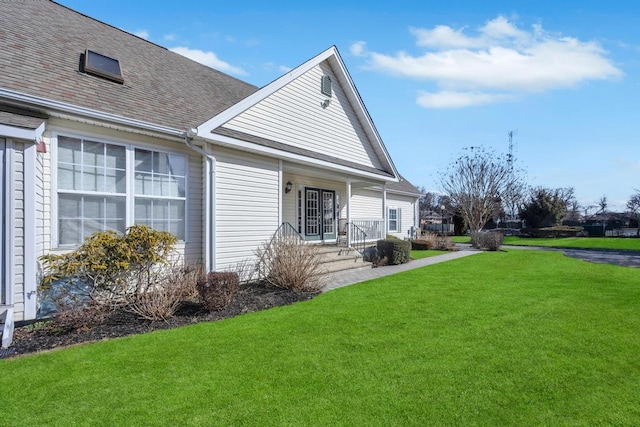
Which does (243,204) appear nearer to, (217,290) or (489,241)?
(217,290)

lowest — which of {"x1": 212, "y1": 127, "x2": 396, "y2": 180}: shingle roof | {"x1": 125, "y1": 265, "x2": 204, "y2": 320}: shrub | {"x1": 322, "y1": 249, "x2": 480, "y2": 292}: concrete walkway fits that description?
{"x1": 322, "y1": 249, "x2": 480, "y2": 292}: concrete walkway

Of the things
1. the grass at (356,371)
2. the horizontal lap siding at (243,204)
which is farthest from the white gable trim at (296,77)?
the grass at (356,371)

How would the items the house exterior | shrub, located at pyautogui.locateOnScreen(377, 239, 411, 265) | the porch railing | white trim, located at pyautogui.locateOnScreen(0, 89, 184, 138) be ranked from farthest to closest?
the porch railing
shrub, located at pyautogui.locateOnScreen(377, 239, 411, 265)
white trim, located at pyautogui.locateOnScreen(0, 89, 184, 138)
the house exterior

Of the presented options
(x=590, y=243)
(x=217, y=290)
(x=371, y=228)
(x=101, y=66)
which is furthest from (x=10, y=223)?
(x=590, y=243)

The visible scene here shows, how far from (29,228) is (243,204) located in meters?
4.59

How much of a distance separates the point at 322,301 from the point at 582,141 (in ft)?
57.0

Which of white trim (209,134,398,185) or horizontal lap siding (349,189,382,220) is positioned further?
horizontal lap siding (349,189,382,220)

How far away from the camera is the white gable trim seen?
846cm

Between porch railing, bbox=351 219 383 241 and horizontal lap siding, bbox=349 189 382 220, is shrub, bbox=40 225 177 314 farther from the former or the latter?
horizontal lap siding, bbox=349 189 382 220

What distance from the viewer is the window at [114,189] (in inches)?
263

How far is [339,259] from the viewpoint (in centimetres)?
1215

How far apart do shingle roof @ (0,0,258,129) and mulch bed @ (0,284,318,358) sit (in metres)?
3.89

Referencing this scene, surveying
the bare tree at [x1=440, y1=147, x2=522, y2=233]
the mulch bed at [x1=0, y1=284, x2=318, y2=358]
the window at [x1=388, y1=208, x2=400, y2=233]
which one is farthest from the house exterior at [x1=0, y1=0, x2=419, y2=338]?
the bare tree at [x1=440, y1=147, x2=522, y2=233]

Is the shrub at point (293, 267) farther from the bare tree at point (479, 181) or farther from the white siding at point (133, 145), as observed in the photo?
the bare tree at point (479, 181)
